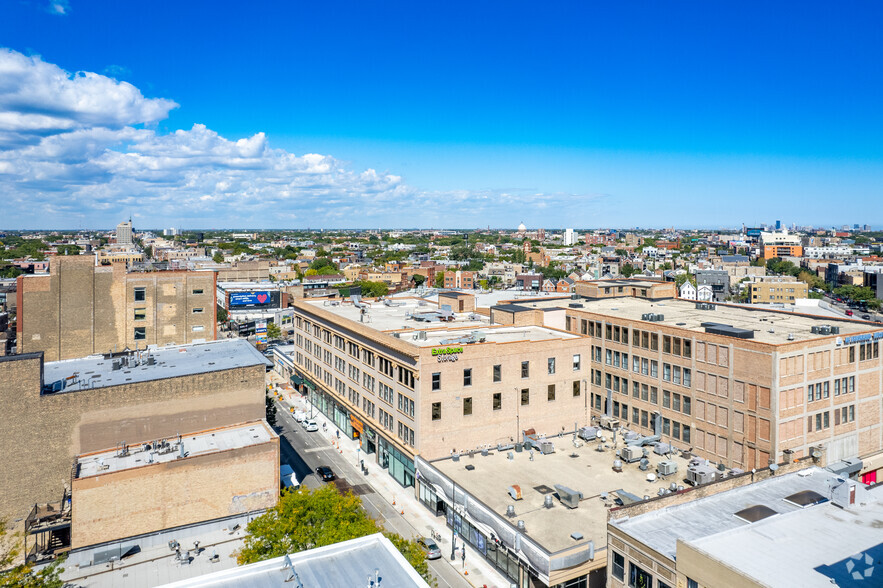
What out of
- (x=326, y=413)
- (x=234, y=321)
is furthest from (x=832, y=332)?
(x=234, y=321)

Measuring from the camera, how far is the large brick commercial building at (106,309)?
68.5 meters

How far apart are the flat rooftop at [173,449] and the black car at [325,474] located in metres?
11.1

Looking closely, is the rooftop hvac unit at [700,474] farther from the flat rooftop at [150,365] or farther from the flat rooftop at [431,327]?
the flat rooftop at [150,365]

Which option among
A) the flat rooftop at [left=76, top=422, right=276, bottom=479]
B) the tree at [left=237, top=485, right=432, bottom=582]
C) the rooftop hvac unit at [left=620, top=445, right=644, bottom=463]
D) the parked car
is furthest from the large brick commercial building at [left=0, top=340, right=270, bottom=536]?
the rooftop hvac unit at [left=620, top=445, right=644, bottom=463]

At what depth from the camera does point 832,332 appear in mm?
56656

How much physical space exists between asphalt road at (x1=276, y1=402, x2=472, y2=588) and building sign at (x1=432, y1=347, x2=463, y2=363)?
1481 centimetres

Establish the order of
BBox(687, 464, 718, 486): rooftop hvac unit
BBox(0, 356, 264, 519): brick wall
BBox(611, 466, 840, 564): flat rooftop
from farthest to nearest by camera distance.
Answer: BBox(0, 356, 264, 519): brick wall
BBox(687, 464, 718, 486): rooftop hvac unit
BBox(611, 466, 840, 564): flat rooftop

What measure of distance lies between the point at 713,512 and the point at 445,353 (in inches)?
1065

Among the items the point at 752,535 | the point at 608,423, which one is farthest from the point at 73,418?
the point at 608,423

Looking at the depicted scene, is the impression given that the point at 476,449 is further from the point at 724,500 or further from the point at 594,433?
the point at 724,500

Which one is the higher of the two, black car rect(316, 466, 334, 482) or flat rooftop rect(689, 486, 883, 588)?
flat rooftop rect(689, 486, 883, 588)

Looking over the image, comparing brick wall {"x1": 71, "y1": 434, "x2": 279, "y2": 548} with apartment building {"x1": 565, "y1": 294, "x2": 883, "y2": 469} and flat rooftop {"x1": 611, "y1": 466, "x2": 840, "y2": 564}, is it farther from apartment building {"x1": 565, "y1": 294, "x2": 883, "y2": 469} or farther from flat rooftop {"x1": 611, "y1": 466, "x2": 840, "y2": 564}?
apartment building {"x1": 565, "y1": 294, "x2": 883, "y2": 469}

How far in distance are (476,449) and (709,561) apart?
107 ft

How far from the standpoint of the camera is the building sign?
54.0 m
